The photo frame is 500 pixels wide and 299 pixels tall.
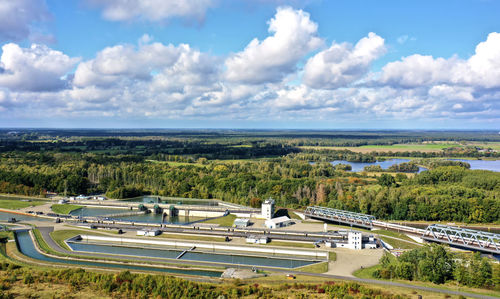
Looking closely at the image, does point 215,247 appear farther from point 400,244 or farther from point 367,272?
point 400,244

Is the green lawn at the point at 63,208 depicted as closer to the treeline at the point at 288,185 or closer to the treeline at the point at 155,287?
the treeline at the point at 288,185

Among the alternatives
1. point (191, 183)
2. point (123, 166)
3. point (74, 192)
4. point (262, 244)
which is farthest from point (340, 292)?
point (123, 166)

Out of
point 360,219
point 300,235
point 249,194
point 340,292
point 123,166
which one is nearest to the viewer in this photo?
point 340,292

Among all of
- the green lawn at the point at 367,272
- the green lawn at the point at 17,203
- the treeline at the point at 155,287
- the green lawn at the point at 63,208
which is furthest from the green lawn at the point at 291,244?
the green lawn at the point at 17,203

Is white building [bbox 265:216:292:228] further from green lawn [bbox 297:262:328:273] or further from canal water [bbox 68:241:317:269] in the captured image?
green lawn [bbox 297:262:328:273]

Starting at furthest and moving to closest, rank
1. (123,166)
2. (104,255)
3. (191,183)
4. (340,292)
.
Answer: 1. (123,166)
2. (191,183)
3. (104,255)
4. (340,292)

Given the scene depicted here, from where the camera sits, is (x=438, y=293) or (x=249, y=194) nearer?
(x=438, y=293)

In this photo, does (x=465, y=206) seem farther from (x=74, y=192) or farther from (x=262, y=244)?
(x=74, y=192)
